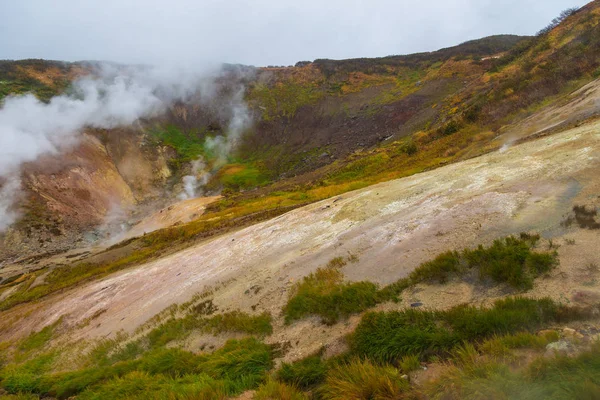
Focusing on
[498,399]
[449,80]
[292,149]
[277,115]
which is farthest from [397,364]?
[277,115]

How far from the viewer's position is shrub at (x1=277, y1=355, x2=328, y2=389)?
6824 mm

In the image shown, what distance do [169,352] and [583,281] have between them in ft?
35.2

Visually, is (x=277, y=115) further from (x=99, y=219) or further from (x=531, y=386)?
(x=531, y=386)

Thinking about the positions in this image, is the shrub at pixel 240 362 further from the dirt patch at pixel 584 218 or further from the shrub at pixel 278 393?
the dirt patch at pixel 584 218

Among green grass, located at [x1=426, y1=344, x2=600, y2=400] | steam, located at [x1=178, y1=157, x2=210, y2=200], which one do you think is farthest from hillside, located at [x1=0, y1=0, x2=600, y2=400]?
steam, located at [x1=178, y1=157, x2=210, y2=200]

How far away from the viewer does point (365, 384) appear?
17.3ft

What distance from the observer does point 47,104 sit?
77.4 meters

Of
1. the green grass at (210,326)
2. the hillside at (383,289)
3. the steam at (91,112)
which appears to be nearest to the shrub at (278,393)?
the hillside at (383,289)

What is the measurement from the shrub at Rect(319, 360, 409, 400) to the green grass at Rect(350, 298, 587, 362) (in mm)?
913

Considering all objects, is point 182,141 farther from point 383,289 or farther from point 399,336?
point 399,336

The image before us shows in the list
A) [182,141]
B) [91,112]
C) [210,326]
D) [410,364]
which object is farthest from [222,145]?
[410,364]

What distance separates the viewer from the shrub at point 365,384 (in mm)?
5064

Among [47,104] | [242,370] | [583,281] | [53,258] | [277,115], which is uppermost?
[47,104]

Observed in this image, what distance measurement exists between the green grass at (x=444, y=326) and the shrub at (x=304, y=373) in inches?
33.6
